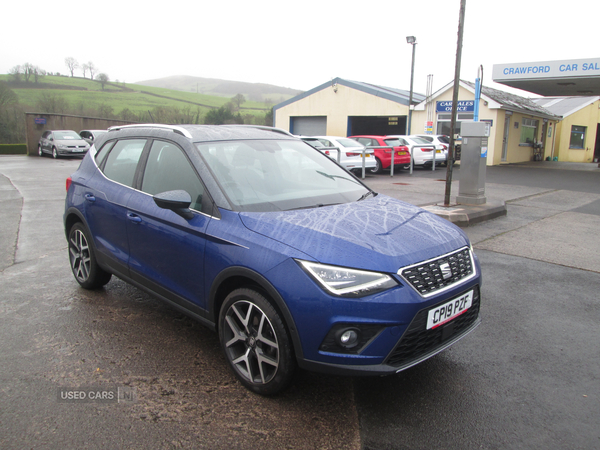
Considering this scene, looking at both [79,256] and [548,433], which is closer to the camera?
[548,433]

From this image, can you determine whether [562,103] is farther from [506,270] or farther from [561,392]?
[561,392]

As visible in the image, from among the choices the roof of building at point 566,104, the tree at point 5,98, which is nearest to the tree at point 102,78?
the tree at point 5,98

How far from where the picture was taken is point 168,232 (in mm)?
3348

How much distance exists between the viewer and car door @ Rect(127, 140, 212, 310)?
124 inches

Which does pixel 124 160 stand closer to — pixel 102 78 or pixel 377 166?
pixel 377 166

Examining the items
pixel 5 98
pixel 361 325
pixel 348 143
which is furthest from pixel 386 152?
pixel 5 98

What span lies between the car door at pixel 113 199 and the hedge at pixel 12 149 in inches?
1329

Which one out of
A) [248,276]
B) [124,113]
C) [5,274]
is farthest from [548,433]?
[124,113]

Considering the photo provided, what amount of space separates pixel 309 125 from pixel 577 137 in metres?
19.7

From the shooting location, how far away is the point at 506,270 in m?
5.57

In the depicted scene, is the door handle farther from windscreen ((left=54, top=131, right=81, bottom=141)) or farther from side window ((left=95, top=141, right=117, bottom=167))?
windscreen ((left=54, top=131, right=81, bottom=141))

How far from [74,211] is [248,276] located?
2.74 m

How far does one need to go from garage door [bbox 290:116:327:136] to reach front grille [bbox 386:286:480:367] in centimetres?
2947

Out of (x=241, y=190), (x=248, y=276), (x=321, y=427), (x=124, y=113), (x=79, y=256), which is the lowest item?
(x=321, y=427)
